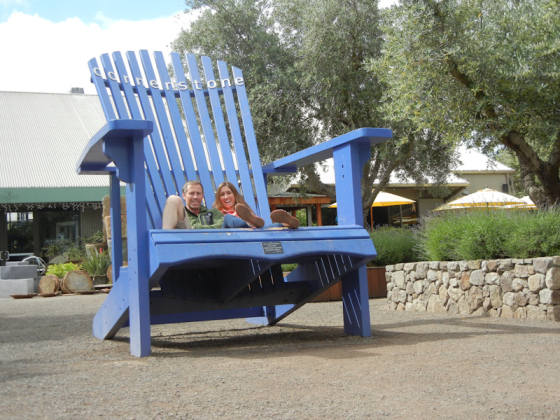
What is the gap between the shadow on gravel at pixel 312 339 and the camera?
3.68 m

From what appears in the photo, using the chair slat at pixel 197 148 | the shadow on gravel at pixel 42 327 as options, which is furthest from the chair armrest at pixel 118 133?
the shadow on gravel at pixel 42 327

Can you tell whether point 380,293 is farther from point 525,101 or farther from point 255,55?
point 255,55

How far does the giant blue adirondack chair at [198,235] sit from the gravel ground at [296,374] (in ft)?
0.94

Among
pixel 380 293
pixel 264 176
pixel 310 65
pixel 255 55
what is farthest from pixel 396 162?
pixel 264 176

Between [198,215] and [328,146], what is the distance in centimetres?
108

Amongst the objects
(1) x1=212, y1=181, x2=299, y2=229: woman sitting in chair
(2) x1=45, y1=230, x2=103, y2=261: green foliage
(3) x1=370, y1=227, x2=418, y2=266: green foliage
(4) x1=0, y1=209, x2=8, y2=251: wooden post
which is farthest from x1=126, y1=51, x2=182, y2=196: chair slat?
(4) x1=0, y1=209, x2=8, y2=251: wooden post

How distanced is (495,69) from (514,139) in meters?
1.10

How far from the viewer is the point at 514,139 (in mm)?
7926

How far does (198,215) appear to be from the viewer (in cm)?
437

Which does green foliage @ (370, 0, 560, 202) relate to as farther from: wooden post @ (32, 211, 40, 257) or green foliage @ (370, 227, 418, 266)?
wooden post @ (32, 211, 40, 257)

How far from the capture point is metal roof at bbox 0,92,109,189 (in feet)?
49.4

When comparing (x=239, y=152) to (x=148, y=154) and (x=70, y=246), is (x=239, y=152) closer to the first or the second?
(x=148, y=154)

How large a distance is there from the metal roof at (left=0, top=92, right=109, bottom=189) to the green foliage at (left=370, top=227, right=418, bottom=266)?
9.33 meters

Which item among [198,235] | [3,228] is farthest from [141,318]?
[3,228]
